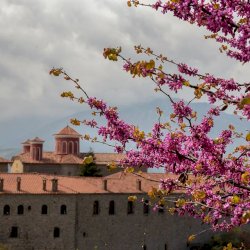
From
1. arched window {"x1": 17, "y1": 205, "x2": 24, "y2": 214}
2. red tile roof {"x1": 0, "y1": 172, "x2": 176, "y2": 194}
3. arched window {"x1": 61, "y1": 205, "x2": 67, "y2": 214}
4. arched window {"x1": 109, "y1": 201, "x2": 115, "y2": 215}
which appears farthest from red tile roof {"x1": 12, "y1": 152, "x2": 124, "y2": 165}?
arched window {"x1": 17, "y1": 205, "x2": 24, "y2": 214}

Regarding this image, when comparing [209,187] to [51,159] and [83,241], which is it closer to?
[83,241]

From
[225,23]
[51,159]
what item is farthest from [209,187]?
[51,159]

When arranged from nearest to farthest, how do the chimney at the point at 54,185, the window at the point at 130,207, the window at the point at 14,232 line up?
the window at the point at 14,232
the chimney at the point at 54,185
the window at the point at 130,207

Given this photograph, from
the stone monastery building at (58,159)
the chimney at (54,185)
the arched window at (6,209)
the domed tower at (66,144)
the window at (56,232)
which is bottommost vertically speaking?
the window at (56,232)

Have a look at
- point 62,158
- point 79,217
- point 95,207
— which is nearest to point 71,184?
point 95,207

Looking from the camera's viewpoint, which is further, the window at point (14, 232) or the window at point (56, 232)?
the window at point (56, 232)

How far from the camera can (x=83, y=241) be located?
53156 mm

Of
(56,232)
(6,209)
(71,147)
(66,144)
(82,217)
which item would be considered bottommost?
(56,232)

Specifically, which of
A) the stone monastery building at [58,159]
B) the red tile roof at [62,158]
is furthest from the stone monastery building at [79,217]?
the red tile roof at [62,158]

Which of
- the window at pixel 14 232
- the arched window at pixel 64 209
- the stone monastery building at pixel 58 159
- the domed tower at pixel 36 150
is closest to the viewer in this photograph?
the window at pixel 14 232

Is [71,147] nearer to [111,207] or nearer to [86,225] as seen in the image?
[111,207]

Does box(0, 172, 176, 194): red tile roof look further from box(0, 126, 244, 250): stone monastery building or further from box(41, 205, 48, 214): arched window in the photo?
box(41, 205, 48, 214): arched window

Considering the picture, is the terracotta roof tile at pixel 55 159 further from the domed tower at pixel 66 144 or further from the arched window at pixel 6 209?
the arched window at pixel 6 209

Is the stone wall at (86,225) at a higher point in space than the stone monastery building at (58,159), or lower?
lower
